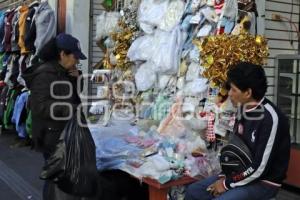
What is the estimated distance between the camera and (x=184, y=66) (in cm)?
537

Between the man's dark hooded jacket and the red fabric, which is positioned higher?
the man's dark hooded jacket

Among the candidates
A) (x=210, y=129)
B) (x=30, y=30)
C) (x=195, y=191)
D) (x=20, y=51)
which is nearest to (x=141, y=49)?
(x=210, y=129)

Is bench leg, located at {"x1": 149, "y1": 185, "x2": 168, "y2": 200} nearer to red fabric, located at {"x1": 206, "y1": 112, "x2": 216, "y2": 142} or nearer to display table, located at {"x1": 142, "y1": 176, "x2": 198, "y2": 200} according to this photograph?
display table, located at {"x1": 142, "y1": 176, "x2": 198, "y2": 200}

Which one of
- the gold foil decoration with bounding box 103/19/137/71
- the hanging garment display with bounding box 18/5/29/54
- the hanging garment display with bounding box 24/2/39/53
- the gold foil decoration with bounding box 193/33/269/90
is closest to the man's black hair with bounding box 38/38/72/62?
the gold foil decoration with bounding box 193/33/269/90

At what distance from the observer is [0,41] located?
9.76 meters

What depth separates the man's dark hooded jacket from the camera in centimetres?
384

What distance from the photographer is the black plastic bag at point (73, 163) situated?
3785 millimetres

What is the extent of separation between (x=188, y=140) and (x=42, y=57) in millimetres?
1631

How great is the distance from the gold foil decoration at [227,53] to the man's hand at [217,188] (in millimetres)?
1218

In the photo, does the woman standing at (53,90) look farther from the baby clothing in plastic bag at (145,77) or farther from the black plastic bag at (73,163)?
the baby clothing in plastic bag at (145,77)

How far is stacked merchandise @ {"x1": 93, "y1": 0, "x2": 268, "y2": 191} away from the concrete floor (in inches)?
50.6

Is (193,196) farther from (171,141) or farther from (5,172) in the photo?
(5,172)

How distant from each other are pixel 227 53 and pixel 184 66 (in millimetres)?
927

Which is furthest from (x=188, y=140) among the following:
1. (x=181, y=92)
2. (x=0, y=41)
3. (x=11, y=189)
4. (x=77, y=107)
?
(x=0, y=41)
